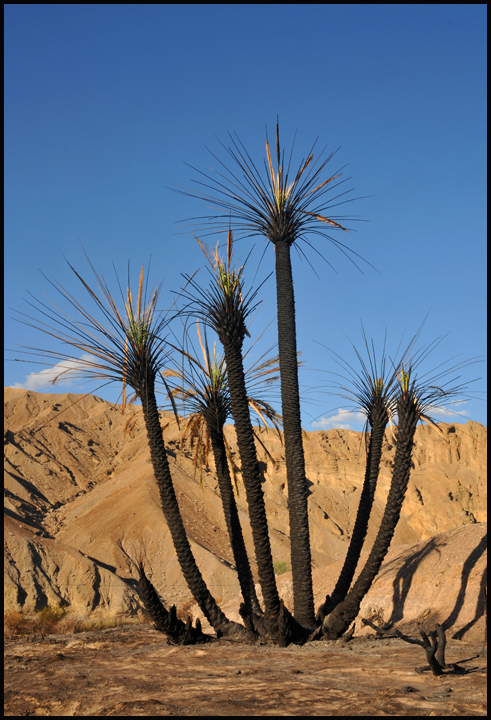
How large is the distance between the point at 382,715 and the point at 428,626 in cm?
817

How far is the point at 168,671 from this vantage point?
844cm

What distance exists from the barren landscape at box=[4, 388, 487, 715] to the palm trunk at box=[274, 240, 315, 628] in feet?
3.21

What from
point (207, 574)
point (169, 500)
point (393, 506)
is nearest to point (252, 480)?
point (169, 500)

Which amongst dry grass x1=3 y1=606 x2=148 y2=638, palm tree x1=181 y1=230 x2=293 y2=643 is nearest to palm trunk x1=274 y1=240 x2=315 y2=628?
palm tree x1=181 y1=230 x2=293 y2=643

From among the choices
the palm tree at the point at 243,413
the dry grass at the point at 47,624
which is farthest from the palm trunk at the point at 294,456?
the dry grass at the point at 47,624

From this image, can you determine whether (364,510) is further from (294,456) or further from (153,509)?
(153,509)

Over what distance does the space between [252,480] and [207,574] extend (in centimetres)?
1839

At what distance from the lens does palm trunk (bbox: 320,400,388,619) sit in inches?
450

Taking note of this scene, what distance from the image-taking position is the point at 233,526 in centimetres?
1164

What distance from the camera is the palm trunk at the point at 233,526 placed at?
37.0ft

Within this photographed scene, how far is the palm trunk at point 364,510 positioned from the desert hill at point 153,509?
3100mm

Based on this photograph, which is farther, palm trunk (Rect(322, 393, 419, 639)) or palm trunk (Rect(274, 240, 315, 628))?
palm trunk (Rect(274, 240, 315, 628))

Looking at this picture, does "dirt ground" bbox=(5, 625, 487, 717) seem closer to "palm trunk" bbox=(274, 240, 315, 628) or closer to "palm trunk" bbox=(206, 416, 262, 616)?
"palm trunk" bbox=(274, 240, 315, 628)

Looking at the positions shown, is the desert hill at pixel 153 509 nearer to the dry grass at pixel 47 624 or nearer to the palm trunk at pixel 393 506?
the palm trunk at pixel 393 506
